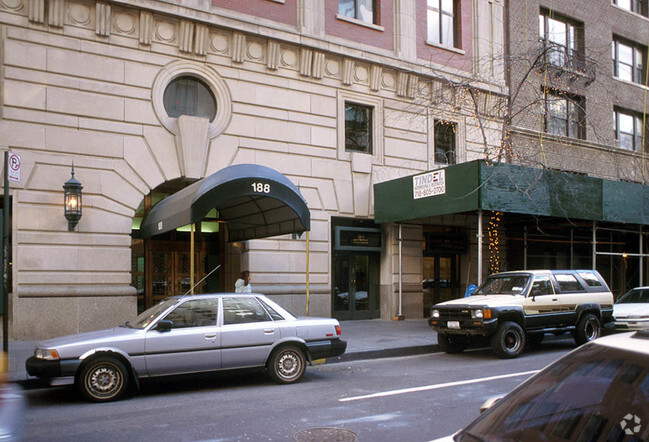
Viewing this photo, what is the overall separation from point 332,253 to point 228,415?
1100cm

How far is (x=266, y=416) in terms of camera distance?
22.8 feet

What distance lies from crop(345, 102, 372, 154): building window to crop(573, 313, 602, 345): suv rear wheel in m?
8.48

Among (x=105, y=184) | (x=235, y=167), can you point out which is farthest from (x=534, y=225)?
(x=105, y=184)

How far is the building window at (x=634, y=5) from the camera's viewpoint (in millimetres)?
26922

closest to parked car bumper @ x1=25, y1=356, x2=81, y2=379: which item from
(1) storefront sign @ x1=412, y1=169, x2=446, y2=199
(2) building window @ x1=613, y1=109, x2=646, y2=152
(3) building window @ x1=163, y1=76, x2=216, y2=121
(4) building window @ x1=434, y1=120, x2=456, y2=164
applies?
(3) building window @ x1=163, y1=76, x2=216, y2=121

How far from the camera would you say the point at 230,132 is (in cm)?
1609

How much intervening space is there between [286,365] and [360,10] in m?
13.4

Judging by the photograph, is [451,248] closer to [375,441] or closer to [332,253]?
[332,253]

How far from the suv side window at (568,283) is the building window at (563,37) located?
1269cm

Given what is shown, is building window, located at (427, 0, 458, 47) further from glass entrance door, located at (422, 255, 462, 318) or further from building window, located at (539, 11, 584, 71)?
glass entrance door, located at (422, 255, 462, 318)

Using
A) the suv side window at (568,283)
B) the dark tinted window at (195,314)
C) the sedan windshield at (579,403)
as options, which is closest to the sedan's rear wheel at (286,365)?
the dark tinted window at (195,314)

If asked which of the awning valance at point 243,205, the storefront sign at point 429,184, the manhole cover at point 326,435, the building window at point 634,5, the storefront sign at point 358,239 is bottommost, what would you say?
the manhole cover at point 326,435

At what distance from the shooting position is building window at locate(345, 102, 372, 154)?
18.5 meters

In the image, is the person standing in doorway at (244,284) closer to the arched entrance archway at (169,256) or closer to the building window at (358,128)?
the arched entrance archway at (169,256)
